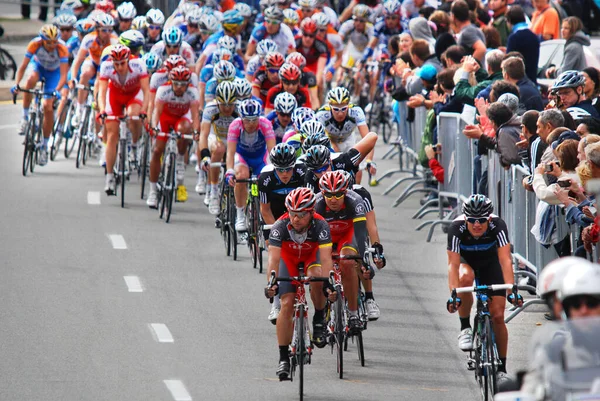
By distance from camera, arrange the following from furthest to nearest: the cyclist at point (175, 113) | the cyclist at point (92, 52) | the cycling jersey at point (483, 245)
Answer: the cyclist at point (92, 52), the cyclist at point (175, 113), the cycling jersey at point (483, 245)

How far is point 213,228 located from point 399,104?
4159 millimetres

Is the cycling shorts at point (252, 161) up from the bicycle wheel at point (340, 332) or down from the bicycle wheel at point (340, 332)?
up

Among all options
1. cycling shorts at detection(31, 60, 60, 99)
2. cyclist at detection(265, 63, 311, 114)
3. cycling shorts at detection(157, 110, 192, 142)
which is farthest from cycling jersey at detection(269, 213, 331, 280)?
cycling shorts at detection(31, 60, 60, 99)

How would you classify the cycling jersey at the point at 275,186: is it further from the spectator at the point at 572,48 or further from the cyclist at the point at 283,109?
the spectator at the point at 572,48

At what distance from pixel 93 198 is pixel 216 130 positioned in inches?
125

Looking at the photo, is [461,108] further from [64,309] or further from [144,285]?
[64,309]

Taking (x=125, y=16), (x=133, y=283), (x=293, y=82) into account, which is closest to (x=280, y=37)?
(x=125, y=16)

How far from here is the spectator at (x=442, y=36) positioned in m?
18.5

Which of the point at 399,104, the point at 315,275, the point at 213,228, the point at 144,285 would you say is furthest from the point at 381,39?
the point at 315,275

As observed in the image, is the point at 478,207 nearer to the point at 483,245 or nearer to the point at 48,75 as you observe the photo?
the point at 483,245

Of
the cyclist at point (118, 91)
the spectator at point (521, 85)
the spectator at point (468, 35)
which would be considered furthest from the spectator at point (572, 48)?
the cyclist at point (118, 91)

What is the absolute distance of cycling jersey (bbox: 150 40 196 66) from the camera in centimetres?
2103

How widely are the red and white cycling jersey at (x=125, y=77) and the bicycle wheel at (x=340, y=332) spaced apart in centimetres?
856

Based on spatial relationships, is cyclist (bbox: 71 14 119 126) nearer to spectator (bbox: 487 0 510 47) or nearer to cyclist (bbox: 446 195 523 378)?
spectator (bbox: 487 0 510 47)
